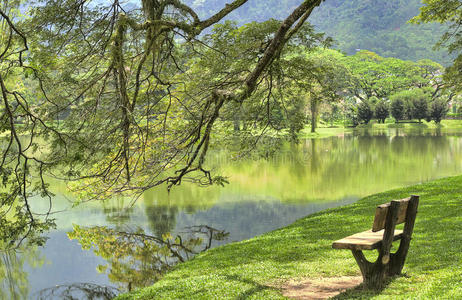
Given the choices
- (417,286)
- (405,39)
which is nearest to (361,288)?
(417,286)

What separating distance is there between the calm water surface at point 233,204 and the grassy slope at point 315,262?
2.12 metres

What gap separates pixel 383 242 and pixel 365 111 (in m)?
59.3

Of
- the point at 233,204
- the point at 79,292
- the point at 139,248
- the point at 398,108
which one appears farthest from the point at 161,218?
the point at 398,108

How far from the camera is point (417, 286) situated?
5109 millimetres

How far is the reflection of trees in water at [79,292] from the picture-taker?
9.40m

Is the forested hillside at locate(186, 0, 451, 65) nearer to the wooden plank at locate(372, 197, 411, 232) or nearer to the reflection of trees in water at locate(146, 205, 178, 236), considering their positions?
the reflection of trees in water at locate(146, 205, 178, 236)

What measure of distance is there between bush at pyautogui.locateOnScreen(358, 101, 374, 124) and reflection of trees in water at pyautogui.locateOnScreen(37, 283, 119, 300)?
55346 millimetres

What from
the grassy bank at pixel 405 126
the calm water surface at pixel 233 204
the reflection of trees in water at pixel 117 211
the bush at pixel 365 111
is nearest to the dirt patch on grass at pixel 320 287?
the calm water surface at pixel 233 204

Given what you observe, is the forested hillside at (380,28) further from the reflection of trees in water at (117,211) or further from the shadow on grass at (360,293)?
the shadow on grass at (360,293)

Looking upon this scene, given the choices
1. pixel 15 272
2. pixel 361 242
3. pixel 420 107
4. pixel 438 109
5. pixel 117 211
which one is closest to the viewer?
pixel 361 242

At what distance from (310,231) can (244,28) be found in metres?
4.81

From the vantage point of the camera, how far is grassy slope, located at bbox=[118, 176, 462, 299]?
5.36m

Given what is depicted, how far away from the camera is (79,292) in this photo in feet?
31.7

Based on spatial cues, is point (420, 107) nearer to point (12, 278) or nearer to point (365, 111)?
point (365, 111)
